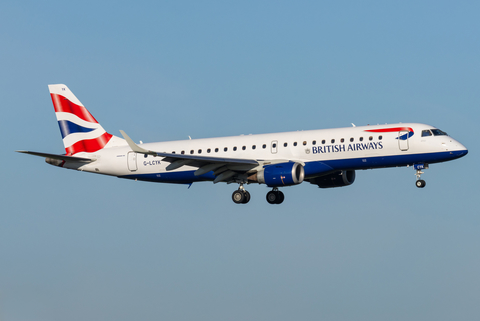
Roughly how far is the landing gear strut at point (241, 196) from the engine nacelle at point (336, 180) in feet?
19.6

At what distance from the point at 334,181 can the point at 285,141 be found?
20.8ft

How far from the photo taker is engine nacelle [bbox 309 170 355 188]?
50.9m

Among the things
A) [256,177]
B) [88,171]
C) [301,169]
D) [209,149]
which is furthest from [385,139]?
[88,171]

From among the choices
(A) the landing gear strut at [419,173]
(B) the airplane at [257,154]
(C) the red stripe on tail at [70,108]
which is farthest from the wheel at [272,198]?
(C) the red stripe on tail at [70,108]

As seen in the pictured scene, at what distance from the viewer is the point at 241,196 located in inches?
1909

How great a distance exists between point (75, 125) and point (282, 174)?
737 inches

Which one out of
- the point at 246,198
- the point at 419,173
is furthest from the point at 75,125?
the point at 419,173

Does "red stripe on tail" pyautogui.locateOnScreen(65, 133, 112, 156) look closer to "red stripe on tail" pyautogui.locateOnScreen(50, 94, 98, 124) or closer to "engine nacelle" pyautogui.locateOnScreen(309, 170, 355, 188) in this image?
"red stripe on tail" pyautogui.locateOnScreen(50, 94, 98, 124)

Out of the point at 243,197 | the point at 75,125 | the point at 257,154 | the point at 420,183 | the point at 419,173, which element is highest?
the point at 75,125

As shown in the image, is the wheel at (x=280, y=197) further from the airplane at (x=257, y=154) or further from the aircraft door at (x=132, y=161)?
Answer: the aircraft door at (x=132, y=161)

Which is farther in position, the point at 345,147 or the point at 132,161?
the point at 132,161

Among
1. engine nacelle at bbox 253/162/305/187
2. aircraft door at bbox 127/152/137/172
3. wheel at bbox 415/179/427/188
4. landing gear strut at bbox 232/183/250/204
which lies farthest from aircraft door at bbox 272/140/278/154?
aircraft door at bbox 127/152/137/172

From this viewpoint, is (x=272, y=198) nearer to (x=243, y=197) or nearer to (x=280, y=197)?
(x=280, y=197)

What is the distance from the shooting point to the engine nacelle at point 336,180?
167 ft
